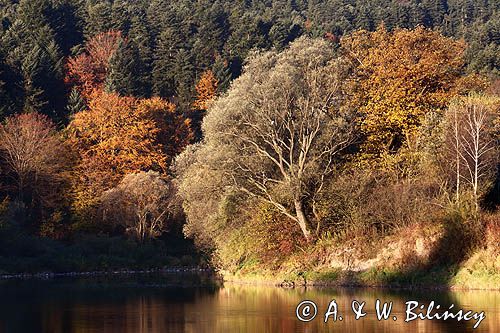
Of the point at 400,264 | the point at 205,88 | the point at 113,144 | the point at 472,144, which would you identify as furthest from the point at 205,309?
the point at 205,88

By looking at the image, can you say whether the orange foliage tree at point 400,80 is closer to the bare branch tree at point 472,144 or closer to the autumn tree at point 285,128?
the autumn tree at point 285,128

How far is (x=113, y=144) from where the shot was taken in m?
84.2

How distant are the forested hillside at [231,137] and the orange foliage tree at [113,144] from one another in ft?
0.54

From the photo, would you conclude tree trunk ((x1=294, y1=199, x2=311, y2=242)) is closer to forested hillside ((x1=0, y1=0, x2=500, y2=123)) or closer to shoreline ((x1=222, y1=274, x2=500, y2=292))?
shoreline ((x1=222, y1=274, x2=500, y2=292))

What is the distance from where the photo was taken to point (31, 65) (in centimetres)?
9550

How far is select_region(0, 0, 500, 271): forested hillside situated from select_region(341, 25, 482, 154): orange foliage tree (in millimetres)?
118

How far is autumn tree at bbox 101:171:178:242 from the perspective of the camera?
7388 centimetres

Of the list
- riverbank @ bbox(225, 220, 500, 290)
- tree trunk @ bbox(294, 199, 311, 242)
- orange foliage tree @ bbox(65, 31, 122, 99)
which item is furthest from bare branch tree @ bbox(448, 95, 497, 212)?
orange foliage tree @ bbox(65, 31, 122, 99)

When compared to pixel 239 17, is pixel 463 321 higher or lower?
lower

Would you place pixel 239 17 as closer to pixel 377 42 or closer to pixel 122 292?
pixel 377 42

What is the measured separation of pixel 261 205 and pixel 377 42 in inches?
499

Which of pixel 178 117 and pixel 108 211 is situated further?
pixel 178 117

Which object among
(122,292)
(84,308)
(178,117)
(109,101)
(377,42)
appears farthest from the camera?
(178,117)

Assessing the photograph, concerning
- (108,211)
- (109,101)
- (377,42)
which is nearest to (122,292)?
(377,42)
